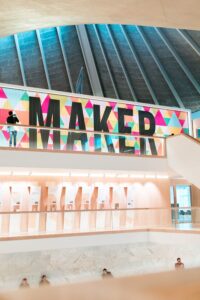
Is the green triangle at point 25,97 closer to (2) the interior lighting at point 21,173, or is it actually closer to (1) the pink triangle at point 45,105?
(1) the pink triangle at point 45,105

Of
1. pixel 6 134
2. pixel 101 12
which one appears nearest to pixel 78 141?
pixel 6 134

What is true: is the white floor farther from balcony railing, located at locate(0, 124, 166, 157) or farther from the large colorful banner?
the large colorful banner

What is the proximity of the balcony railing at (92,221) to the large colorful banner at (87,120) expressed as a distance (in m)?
1.88

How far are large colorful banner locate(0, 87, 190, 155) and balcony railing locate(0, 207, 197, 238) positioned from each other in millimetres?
1884

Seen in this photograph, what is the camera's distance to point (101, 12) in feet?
17.1

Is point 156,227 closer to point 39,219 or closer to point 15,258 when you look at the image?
→ point 39,219

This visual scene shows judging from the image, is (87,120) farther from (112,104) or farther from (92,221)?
(92,221)

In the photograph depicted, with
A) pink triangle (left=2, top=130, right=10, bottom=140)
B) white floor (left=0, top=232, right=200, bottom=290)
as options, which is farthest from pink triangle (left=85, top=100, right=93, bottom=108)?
white floor (left=0, top=232, right=200, bottom=290)

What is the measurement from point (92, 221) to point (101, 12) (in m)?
6.28

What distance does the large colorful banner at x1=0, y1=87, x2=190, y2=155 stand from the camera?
9648mm

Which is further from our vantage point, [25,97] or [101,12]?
[25,97]

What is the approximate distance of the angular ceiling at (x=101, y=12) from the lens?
186 inches

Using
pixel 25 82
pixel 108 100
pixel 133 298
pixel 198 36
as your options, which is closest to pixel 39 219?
pixel 108 100

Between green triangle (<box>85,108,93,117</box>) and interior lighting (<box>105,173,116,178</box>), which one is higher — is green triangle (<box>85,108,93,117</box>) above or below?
above
